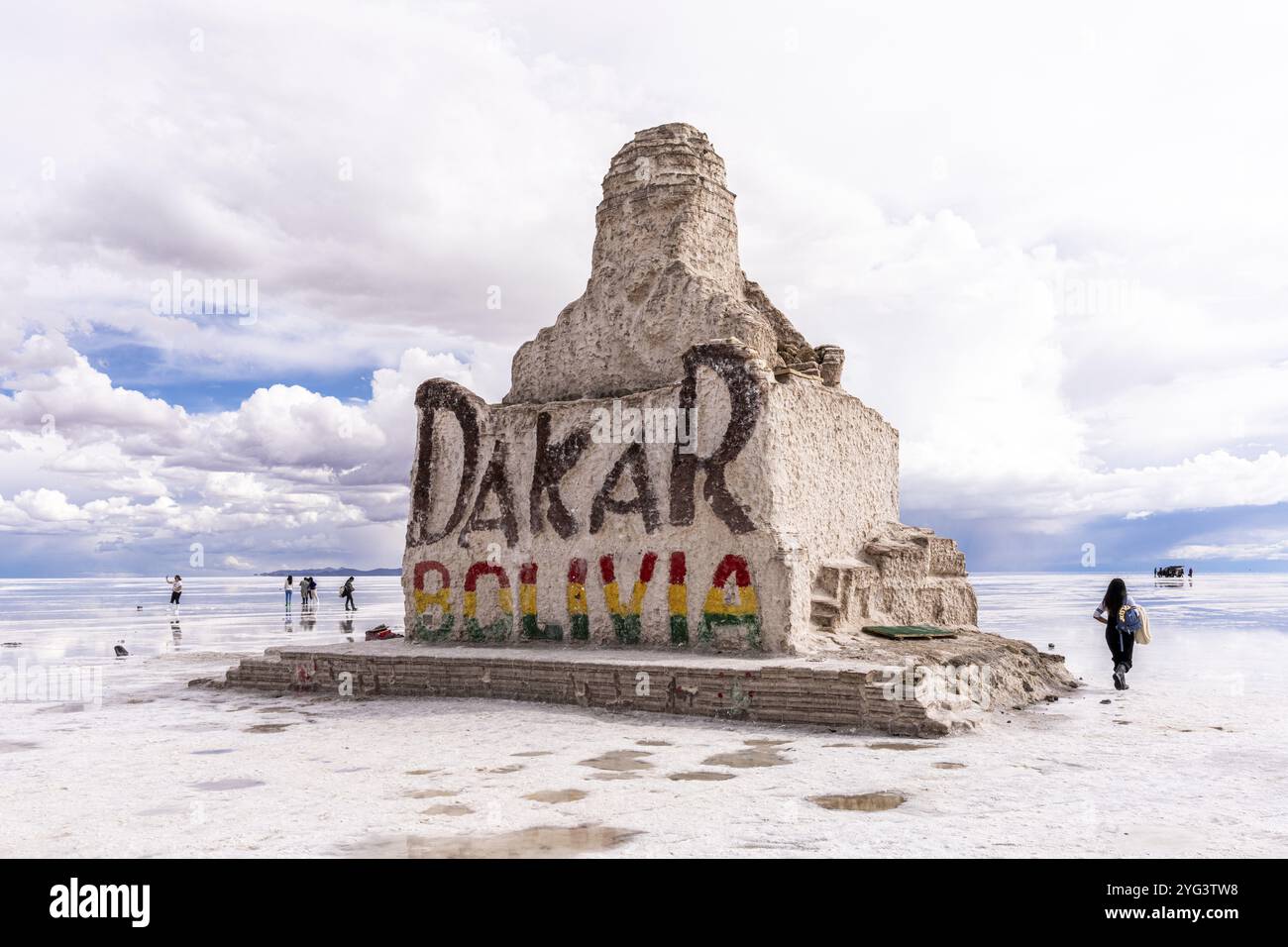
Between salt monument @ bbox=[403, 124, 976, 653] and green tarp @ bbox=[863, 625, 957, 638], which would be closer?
salt monument @ bbox=[403, 124, 976, 653]

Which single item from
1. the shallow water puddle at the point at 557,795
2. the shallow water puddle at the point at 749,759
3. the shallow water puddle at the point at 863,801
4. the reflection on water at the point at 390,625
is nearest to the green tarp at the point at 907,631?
the reflection on water at the point at 390,625

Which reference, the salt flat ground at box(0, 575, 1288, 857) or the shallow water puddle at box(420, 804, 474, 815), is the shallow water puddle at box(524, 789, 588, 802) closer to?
the salt flat ground at box(0, 575, 1288, 857)

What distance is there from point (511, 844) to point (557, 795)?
114 centimetres

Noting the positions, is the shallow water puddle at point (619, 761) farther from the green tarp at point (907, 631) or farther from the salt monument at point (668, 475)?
the green tarp at point (907, 631)

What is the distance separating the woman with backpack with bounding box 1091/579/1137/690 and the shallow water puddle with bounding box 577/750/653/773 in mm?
6977

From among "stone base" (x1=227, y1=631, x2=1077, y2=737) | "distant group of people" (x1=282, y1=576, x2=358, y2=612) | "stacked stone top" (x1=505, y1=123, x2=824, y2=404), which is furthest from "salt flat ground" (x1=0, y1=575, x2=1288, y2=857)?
"distant group of people" (x1=282, y1=576, x2=358, y2=612)

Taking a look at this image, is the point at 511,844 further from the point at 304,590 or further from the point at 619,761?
the point at 304,590

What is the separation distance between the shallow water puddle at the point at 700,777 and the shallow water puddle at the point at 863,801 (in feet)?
2.70

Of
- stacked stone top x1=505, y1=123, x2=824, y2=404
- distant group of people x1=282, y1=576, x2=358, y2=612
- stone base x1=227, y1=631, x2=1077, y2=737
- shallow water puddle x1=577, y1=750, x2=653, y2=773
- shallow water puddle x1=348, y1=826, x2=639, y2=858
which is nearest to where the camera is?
shallow water puddle x1=348, y1=826, x2=639, y2=858

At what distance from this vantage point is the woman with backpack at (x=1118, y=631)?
470 inches

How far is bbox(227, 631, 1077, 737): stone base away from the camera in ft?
28.3

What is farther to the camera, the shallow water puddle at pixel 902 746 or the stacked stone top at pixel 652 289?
the stacked stone top at pixel 652 289

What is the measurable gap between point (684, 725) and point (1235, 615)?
25084 mm

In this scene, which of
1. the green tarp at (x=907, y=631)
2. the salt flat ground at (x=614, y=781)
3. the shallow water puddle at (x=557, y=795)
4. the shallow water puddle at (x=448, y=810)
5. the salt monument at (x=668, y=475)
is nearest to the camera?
the salt flat ground at (x=614, y=781)
